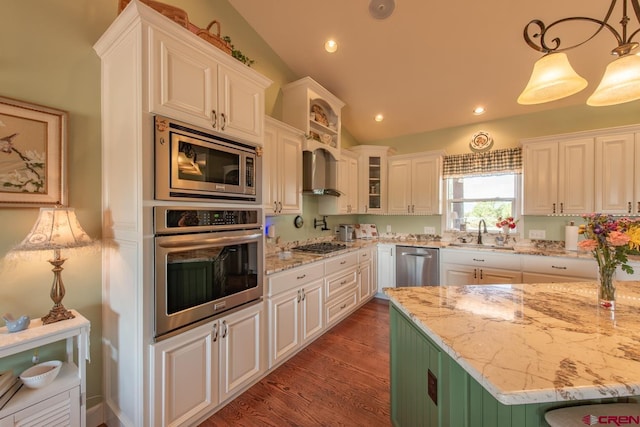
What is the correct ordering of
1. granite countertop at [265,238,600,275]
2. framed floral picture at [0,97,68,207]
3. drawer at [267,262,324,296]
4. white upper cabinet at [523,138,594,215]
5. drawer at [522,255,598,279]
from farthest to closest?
1. white upper cabinet at [523,138,594,215]
2. drawer at [522,255,598,279]
3. granite countertop at [265,238,600,275]
4. drawer at [267,262,324,296]
5. framed floral picture at [0,97,68,207]

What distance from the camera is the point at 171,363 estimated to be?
1491 mm

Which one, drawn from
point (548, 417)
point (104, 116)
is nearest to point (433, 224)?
point (548, 417)

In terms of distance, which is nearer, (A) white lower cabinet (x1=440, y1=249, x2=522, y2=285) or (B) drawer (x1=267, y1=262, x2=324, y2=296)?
(B) drawer (x1=267, y1=262, x2=324, y2=296)

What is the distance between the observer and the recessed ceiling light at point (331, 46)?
2.89 meters

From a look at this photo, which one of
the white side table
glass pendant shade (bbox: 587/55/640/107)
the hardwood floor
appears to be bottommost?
the hardwood floor

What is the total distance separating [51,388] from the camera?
51.3 inches

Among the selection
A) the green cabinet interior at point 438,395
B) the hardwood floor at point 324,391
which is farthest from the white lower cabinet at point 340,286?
the green cabinet interior at point 438,395

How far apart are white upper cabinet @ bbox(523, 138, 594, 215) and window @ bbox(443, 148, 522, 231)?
0.27 meters

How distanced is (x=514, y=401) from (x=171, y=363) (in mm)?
1630

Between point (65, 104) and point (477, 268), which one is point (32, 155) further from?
Result: point (477, 268)

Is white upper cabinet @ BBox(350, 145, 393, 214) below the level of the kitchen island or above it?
above

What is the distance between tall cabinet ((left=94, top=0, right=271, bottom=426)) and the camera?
1.40m

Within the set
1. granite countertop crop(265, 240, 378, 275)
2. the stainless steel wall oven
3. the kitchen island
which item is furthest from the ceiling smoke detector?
the kitchen island

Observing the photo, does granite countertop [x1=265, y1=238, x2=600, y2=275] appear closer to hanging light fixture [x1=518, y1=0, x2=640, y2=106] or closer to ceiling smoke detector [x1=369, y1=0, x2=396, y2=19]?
hanging light fixture [x1=518, y1=0, x2=640, y2=106]
